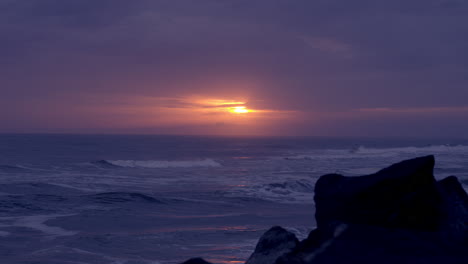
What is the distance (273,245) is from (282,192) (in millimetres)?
21433

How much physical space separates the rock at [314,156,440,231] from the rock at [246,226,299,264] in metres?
0.51

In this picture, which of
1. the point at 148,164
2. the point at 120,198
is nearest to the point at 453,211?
the point at 120,198

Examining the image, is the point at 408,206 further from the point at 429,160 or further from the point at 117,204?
the point at 117,204

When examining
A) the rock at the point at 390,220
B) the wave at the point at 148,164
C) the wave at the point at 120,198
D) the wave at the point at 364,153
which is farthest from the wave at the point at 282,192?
the wave at the point at 364,153

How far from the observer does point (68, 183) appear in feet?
93.6

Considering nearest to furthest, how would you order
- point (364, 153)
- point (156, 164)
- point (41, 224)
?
point (41, 224)
point (156, 164)
point (364, 153)

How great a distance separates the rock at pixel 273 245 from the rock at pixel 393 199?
1.68 ft

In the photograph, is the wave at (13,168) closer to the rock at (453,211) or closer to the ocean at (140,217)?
the ocean at (140,217)

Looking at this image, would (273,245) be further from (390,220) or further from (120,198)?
(120,198)

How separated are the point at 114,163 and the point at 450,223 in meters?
43.6

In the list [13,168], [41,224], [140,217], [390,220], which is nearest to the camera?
[390,220]

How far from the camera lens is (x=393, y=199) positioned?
5.09m

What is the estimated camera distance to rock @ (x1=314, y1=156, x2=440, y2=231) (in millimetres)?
4953

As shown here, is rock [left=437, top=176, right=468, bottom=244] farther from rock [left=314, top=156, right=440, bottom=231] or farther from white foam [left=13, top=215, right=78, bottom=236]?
white foam [left=13, top=215, right=78, bottom=236]
